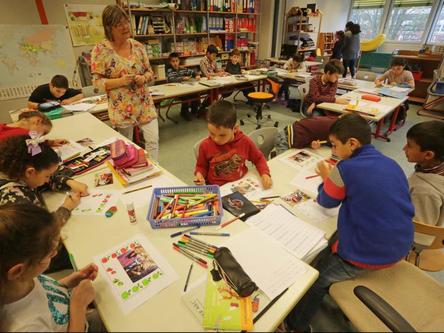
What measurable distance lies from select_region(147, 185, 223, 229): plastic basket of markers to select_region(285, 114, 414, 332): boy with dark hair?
A: 0.51m

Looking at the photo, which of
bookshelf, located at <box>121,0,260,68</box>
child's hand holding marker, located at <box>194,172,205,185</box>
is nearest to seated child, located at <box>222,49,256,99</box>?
bookshelf, located at <box>121,0,260,68</box>

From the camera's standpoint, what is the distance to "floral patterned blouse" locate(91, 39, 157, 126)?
191 cm

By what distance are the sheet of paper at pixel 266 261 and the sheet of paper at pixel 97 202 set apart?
0.65 meters

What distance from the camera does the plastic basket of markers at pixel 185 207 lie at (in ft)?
3.58

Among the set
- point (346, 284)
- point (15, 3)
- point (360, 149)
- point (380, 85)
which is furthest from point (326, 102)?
point (15, 3)

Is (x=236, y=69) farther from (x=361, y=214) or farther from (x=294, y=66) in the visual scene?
(x=361, y=214)

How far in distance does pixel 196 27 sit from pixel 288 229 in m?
5.24

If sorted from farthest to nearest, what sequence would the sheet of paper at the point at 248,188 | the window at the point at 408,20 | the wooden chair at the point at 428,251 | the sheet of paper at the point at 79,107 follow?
1. the window at the point at 408,20
2. the sheet of paper at the point at 79,107
3. the sheet of paper at the point at 248,188
4. the wooden chair at the point at 428,251

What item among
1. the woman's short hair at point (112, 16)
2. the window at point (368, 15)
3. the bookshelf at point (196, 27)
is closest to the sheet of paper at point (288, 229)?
the woman's short hair at point (112, 16)

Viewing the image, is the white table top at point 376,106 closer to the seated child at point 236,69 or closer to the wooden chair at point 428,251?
the wooden chair at point 428,251

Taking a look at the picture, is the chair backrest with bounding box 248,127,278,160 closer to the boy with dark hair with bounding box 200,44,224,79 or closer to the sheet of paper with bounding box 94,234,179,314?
the sheet of paper with bounding box 94,234,179,314

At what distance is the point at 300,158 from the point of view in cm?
180

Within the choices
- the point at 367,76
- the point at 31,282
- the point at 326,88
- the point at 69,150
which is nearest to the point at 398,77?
the point at 367,76

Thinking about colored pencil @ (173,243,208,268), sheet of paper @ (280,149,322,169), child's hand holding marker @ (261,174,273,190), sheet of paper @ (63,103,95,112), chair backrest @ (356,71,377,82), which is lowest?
sheet of paper @ (280,149,322,169)
